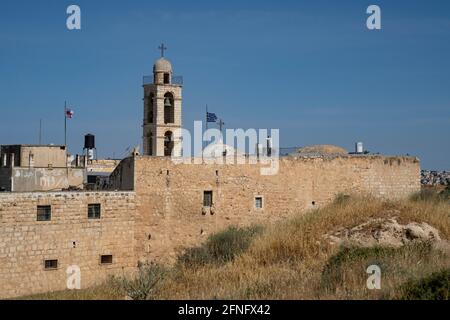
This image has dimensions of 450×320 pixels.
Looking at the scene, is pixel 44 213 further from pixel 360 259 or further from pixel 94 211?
pixel 360 259

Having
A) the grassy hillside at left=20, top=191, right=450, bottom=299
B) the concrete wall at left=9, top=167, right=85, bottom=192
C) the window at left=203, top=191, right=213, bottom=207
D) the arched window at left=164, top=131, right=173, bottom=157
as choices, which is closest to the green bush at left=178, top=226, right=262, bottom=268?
the grassy hillside at left=20, top=191, right=450, bottom=299

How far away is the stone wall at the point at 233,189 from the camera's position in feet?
75.4

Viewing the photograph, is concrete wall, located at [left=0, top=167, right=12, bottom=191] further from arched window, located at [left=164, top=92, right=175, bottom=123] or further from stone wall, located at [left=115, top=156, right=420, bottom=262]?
arched window, located at [left=164, top=92, right=175, bottom=123]

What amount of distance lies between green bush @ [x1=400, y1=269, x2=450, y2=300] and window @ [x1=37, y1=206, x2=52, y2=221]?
15777mm

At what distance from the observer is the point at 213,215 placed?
78.3 ft

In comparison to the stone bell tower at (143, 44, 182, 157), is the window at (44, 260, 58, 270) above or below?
below

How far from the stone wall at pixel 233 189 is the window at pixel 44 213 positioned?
336cm

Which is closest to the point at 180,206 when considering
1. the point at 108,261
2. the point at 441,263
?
the point at 108,261

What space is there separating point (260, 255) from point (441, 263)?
387 cm

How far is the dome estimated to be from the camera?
95.9 feet

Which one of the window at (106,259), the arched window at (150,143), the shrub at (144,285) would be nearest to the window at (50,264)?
the window at (106,259)
